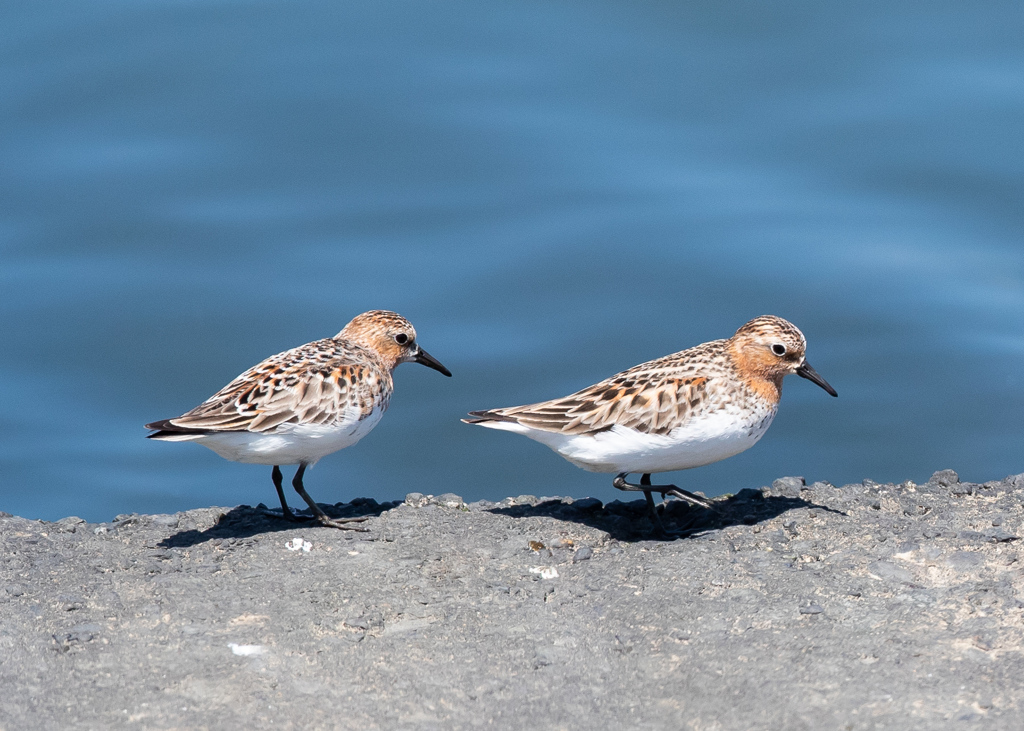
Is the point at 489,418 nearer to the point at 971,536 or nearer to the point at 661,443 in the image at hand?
the point at 661,443

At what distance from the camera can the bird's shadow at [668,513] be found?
28.4ft

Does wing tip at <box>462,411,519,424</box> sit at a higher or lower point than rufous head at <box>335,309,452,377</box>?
lower

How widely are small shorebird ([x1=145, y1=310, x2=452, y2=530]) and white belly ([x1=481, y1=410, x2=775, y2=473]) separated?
105 cm

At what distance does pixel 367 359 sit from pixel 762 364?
2.88m

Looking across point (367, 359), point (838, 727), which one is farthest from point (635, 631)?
point (367, 359)

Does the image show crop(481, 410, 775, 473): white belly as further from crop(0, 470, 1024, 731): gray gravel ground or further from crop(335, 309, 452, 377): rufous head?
crop(335, 309, 452, 377): rufous head

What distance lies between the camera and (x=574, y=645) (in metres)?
7.04

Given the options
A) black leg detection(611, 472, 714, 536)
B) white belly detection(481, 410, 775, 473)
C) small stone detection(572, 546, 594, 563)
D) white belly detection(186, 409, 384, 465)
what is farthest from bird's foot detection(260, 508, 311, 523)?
black leg detection(611, 472, 714, 536)

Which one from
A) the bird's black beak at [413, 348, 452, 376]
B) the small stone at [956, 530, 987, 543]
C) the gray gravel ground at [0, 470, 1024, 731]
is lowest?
the gray gravel ground at [0, 470, 1024, 731]

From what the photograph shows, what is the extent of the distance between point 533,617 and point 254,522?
246cm

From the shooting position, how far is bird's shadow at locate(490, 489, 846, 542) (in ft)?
28.4

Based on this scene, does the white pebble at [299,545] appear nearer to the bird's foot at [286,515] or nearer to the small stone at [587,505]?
the bird's foot at [286,515]

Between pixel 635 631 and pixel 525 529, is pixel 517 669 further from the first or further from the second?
pixel 525 529

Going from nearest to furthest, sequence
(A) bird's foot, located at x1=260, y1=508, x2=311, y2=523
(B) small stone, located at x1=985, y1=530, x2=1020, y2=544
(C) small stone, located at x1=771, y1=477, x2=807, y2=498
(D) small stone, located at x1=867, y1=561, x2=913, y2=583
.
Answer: (D) small stone, located at x1=867, y1=561, x2=913, y2=583
(B) small stone, located at x1=985, y1=530, x2=1020, y2=544
(A) bird's foot, located at x1=260, y1=508, x2=311, y2=523
(C) small stone, located at x1=771, y1=477, x2=807, y2=498
